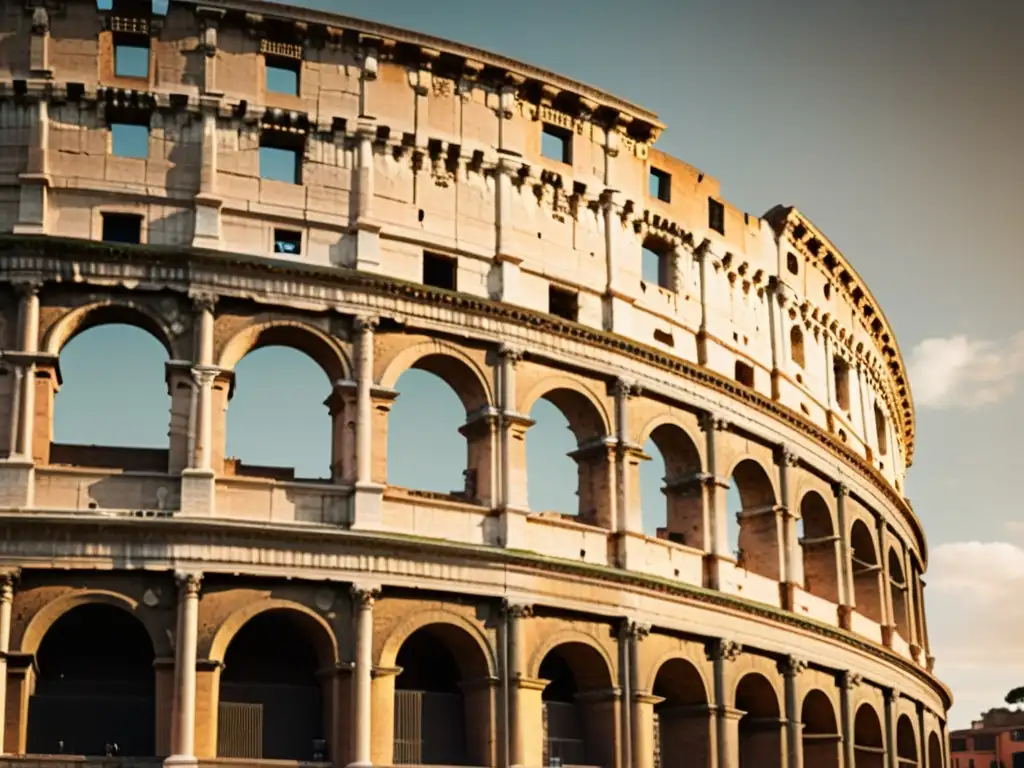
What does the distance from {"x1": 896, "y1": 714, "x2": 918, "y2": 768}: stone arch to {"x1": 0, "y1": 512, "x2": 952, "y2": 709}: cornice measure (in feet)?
40.0

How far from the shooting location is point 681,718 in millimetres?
38562

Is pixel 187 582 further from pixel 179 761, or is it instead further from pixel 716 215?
pixel 716 215

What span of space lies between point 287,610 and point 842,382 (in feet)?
73.6

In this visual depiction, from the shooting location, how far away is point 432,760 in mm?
34156

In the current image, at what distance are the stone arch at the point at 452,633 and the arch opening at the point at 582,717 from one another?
7.44ft

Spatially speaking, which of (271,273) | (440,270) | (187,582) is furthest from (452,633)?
(271,273)

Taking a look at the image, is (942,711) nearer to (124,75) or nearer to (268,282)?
(268,282)

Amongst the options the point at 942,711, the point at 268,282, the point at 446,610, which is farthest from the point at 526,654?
the point at 942,711

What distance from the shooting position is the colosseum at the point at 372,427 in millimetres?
32062

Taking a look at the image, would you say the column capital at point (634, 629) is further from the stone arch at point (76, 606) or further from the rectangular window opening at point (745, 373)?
the stone arch at point (76, 606)

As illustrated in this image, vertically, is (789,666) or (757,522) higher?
(757,522)

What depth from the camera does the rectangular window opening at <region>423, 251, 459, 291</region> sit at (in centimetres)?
3662

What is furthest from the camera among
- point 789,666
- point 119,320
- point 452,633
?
point 789,666

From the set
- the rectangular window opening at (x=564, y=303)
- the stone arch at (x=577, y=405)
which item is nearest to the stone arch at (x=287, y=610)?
the stone arch at (x=577, y=405)
